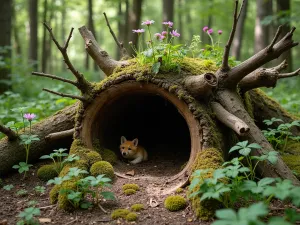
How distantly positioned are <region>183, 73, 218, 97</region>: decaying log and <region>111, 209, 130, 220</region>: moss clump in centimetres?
166

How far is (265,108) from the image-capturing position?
5184 millimetres

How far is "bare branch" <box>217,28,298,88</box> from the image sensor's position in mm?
3633

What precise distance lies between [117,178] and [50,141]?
1223 mm

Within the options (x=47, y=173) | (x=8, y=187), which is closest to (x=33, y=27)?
(x=47, y=173)

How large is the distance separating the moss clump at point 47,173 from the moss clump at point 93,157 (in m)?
0.49

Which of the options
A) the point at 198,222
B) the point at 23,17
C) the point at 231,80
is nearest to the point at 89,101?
the point at 231,80

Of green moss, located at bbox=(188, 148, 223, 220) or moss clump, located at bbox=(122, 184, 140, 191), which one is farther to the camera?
moss clump, located at bbox=(122, 184, 140, 191)

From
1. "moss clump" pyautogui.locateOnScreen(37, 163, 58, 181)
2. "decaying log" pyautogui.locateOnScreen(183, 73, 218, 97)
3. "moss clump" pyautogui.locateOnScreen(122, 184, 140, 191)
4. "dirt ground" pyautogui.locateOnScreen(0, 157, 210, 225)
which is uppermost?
"decaying log" pyautogui.locateOnScreen(183, 73, 218, 97)

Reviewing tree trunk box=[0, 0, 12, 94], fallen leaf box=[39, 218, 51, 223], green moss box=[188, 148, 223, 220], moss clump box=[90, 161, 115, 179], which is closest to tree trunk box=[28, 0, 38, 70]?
tree trunk box=[0, 0, 12, 94]

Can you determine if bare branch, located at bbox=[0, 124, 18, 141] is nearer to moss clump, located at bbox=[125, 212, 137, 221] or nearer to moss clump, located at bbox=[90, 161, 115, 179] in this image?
moss clump, located at bbox=[90, 161, 115, 179]

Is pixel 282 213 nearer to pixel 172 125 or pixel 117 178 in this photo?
pixel 117 178

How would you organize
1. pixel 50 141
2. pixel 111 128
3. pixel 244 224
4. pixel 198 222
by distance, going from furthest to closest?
pixel 111 128, pixel 50 141, pixel 198 222, pixel 244 224

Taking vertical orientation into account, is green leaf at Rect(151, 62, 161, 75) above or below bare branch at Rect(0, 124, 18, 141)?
above

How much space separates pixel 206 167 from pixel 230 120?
2.14 feet
